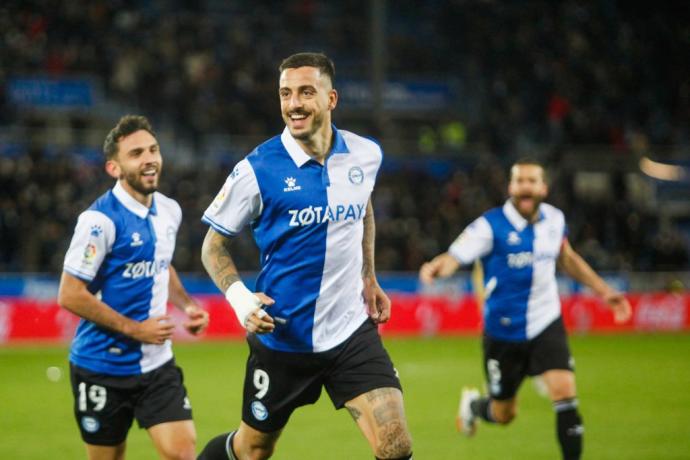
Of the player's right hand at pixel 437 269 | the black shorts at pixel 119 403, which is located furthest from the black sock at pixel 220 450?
the player's right hand at pixel 437 269

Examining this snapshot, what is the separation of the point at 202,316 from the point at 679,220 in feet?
78.3

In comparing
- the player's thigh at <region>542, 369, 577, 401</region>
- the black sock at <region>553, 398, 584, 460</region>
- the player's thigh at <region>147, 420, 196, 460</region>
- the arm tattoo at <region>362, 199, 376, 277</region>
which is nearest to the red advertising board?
the player's thigh at <region>542, 369, 577, 401</region>

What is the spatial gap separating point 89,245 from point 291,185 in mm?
1299

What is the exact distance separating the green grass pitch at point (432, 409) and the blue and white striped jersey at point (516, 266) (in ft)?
4.19

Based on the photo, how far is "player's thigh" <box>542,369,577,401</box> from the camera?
8648 mm

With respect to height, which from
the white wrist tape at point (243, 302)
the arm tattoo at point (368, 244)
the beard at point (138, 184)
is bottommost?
the white wrist tape at point (243, 302)

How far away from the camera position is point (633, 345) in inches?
809

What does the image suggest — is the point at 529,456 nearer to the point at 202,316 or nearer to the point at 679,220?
the point at 202,316

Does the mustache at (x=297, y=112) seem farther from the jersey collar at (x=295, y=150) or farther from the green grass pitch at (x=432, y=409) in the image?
the green grass pitch at (x=432, y=409)

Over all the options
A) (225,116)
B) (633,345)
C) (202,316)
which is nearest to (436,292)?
(633,345)

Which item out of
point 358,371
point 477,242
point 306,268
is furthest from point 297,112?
point 477,242

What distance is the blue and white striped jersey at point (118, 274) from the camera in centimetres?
625

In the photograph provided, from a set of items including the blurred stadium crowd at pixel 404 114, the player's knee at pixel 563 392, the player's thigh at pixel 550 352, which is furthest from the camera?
the blurred stadium crowd at pixel 404 114

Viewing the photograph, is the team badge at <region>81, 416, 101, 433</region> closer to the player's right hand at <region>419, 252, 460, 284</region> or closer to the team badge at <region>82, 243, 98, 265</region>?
the team badge at <region>82, 243, 98, 265</region>
